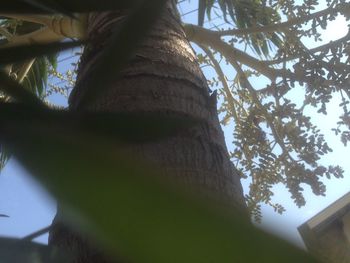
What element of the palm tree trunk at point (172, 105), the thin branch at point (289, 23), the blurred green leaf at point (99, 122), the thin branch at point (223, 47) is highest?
the thin branch at point (223, 47)

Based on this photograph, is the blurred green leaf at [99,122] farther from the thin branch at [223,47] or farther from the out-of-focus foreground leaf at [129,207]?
the thin branch at [223,47]

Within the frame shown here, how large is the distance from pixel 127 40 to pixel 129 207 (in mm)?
156

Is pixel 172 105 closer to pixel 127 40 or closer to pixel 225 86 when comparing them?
pixel 127 40

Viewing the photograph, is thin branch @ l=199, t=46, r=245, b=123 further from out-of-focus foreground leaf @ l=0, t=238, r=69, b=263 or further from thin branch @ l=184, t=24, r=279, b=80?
out-of-focus foreground leaf @ l=0, t=238, r=69, b=263

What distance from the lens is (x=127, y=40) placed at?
0.40m

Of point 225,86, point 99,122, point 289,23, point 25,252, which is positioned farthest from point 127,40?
point 225,86

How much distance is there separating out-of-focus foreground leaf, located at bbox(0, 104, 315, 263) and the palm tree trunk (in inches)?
10.8

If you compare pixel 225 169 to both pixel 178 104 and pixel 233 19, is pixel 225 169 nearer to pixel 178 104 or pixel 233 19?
pixel 178 104

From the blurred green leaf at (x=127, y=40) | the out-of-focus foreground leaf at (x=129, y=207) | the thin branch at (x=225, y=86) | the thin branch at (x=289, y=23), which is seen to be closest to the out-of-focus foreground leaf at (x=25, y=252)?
the out-of-focus foreground leaf at (x=129, y=207)

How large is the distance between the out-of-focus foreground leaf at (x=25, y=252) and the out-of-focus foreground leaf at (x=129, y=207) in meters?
0.09

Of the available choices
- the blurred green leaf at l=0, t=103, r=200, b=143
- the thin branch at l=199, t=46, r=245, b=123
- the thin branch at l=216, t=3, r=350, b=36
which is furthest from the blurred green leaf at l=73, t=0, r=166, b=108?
the thin branch at l=199, t=46, r=245, b=123

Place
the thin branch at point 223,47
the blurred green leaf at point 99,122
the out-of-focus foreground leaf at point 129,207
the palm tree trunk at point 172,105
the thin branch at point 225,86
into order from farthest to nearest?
the thin branch at point 225,86 → the thin branch at point 223,47 → the palm tree trunk at point 172,105 → the blurred green leaf at point 99,122 → the out-of-focus foreground leaf at point 129,207

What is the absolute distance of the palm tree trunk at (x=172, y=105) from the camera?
0.85 meters

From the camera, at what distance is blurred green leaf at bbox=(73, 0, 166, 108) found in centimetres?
40
